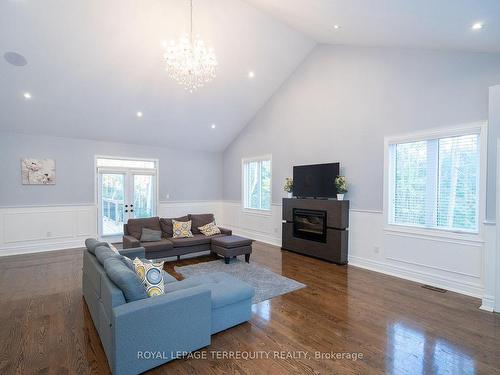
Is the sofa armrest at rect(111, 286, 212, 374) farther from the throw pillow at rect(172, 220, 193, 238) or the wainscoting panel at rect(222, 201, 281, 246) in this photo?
the wainscoting panel at rect(222, 201, 281, 246)

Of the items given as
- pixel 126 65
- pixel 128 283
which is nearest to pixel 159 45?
pixel 126 65

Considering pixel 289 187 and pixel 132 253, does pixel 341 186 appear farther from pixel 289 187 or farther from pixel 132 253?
pixel 132 253

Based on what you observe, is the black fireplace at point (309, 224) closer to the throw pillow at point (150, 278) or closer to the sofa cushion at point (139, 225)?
the sofa cushion at point (139, 225)

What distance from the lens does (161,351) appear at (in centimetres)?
227

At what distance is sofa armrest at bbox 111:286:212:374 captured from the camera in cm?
207

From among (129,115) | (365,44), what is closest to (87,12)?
(129,115)

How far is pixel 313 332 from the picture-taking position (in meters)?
2.86

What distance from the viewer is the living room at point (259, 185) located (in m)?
2.54

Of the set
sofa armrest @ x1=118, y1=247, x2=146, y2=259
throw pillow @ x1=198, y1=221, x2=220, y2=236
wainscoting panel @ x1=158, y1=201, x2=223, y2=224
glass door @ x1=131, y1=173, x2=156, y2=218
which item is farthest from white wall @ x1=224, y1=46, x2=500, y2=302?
sofa armrest @ x1=118, y1=247, x2=146, y2=259

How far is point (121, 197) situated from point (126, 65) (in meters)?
3.61

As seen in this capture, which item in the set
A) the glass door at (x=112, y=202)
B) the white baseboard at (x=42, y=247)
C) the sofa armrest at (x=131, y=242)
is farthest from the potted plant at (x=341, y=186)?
the white baseboard at (x=42, y=247)

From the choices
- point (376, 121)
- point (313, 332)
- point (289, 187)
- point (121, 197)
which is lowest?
point (313, 332)

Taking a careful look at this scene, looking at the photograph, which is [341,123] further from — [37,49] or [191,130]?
[37,49]

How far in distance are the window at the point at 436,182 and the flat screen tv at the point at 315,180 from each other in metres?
1.10
